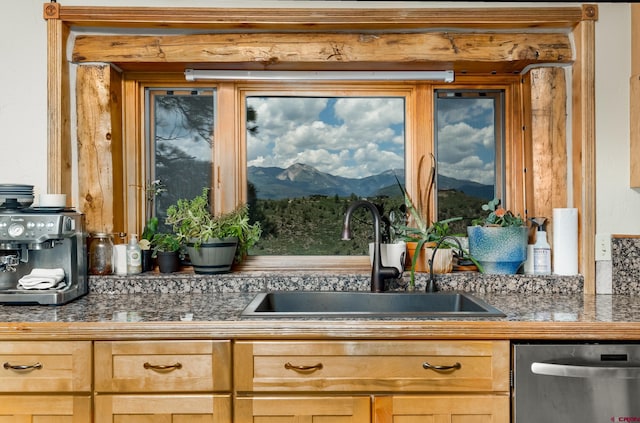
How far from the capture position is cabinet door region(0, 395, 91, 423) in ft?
5.90

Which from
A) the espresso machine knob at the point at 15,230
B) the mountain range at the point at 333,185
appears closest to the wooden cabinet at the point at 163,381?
the espresso machine knob at the point at 15,230

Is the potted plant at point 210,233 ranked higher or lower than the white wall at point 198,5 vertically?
lower

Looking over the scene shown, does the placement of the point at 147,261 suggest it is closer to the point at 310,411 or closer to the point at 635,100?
the point at 310,411

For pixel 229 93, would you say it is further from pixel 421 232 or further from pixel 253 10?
pixel 421 232

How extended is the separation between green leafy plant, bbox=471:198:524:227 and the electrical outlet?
32 cm

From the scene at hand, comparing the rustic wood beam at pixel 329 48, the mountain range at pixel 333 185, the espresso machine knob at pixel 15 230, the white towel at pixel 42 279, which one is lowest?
the white towel at pixel 42 279

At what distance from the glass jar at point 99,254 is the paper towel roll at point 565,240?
198 centimetres

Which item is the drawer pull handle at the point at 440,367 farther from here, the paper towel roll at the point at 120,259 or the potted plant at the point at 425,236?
the paper towel roll at the point at 120,259

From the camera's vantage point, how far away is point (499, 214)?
8.09 ft

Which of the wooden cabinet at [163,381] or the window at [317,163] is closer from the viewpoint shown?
the wooden cabinet at [163,381]

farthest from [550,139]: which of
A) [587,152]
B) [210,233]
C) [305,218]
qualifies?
[210,233]

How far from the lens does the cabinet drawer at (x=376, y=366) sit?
1806mm

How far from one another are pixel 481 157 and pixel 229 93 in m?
1.27

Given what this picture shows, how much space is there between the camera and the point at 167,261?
2514 millimetres
